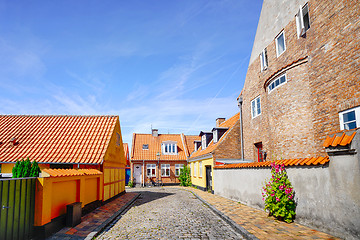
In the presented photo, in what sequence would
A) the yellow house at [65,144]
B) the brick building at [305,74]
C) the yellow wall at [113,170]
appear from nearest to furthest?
the brick building at [305,74] → the yellow house at [65,144] → the yellow wall at [113,170]

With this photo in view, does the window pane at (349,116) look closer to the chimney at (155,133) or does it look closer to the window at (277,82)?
the window at (277,82)

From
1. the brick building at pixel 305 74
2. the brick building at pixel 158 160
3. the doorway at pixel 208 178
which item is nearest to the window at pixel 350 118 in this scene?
the brick building at pixel 305 74

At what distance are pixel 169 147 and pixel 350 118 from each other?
2666cm

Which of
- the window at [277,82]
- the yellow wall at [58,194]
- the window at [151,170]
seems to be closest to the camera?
the yellow wall at [58,194]

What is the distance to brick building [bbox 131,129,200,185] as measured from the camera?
104ft

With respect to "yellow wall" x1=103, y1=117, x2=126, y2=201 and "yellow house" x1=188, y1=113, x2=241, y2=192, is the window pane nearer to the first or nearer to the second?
"yellow house" x1=188, y1=113, x2=241, y2=192

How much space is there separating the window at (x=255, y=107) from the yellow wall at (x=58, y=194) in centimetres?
1083

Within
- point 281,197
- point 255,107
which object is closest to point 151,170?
point 255,107

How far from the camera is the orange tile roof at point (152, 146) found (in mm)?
32469

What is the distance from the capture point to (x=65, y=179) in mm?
8891

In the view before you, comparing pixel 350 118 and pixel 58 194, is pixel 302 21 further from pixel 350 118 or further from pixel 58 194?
pixel 58 194

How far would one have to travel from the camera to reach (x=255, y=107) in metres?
16.8

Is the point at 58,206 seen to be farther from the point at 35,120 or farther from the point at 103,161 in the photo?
the point at 35,120

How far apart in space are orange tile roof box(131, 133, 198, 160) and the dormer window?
574mm
